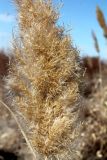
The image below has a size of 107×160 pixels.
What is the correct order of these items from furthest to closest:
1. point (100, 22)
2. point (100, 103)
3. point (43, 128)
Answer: point (100, 103)
point (100, 22)
point (43, 128)

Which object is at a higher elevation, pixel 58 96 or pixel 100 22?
pixel 100 22

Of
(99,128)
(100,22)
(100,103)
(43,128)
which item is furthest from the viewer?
(100,103)

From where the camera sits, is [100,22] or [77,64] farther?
[100,22]

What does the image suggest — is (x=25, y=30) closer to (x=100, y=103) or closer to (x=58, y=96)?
(x=58, y=96)

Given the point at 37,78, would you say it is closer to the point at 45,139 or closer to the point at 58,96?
the point at 58,96

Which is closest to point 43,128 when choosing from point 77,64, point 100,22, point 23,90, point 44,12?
point 23,90

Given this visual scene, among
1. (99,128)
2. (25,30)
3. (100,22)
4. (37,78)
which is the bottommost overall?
(99,128)
